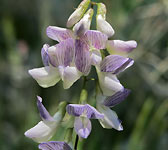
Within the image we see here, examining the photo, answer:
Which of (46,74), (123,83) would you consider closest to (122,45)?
(46,74)

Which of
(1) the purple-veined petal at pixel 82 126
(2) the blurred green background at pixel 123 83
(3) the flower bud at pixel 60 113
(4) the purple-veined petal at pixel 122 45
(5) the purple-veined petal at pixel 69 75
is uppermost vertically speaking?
(4) the purple-veined petal at pixel 122 45

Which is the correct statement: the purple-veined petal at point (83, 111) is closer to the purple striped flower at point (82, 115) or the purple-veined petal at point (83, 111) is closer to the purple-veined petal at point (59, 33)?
the purple striped flower at point (82, 115)

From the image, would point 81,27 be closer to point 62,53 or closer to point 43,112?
point 62,53

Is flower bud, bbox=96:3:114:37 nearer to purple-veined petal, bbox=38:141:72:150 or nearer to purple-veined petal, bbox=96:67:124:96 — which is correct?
purple-veined petal, bbox=96:67:124:96

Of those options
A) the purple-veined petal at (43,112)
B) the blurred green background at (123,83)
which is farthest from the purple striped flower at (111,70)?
the blurred green background at (123,83)

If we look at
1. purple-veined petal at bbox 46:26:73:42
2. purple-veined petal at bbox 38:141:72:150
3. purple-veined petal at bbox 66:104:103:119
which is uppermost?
purple-veined petal at bbox 46:26:73:42

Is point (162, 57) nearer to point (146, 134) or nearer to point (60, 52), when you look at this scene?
point (146, 134)

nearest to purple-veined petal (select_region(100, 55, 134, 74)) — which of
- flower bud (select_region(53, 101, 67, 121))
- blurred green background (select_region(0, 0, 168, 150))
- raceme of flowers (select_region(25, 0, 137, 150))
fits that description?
raceme of flowers (select_region(25, 0, 137, 150))
